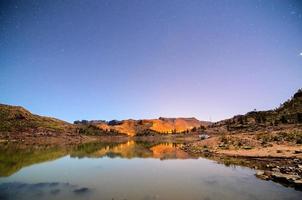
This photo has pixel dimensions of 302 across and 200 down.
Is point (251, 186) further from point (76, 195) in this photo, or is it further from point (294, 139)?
point (294, 139)

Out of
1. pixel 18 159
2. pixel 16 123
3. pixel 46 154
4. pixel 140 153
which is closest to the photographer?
pixel 18 159

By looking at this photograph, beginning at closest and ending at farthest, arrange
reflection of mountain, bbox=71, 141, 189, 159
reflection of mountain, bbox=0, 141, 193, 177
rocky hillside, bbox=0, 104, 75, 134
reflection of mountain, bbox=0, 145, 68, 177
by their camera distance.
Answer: reflection of mountain, bbox=0, 145, 68, 177
reflection of mountain, bbox=0, 141, 193, 177
reflection of mountain, bbox=71, 141, 189, 159
rocky hillside, bbox=0, 104, 75, 134

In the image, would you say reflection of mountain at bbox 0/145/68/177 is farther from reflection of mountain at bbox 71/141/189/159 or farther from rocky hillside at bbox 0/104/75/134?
rocky hillside at bbox 0/104/75/134

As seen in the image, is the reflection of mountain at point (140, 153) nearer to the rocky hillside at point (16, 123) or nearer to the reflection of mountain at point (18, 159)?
the reflection of mountain at point (18, 159)

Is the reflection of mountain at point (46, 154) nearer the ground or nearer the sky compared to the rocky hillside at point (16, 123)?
nearer the ground

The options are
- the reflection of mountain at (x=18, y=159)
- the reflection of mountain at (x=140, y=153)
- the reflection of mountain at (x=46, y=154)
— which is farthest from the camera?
the reflection of mountain at (x=140, y=153)

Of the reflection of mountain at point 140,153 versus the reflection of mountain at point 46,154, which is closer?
the reflection of mountain at point 46,154

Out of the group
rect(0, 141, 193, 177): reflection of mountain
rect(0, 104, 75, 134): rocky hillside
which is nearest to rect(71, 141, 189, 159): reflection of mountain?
rect(0, 141, 193, 177): reflection of mountain

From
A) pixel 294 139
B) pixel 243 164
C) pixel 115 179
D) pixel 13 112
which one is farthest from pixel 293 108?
pixel 13 112

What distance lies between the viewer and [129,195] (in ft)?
60.8

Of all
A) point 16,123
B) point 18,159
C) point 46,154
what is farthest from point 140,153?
point 16,123

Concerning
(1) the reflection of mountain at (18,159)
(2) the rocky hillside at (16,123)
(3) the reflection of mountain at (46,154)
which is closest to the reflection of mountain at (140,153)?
(3) the reflection of mountain at (46,154)

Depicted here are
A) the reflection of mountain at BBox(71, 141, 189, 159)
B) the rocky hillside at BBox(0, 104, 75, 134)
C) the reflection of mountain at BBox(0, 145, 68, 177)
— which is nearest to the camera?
the reflection of mountain at BBox(0, 145, 68, 177)

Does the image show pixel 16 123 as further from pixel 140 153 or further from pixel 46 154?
pixel 140 153
